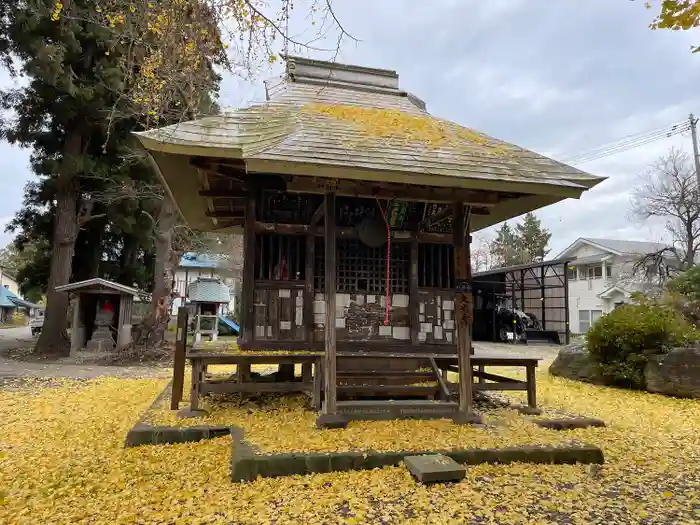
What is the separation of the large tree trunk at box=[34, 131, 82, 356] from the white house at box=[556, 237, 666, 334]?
23333mm

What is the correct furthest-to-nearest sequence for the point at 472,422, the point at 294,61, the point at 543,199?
the point at 294,61, the point at 543,199, the point at 472,422

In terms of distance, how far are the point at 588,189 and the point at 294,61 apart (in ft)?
17.9

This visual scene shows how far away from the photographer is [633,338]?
9.02 m

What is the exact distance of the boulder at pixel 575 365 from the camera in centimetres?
995

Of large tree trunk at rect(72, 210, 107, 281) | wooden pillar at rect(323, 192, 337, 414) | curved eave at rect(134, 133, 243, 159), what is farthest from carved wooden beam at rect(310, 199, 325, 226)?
large tree trunk at rect(72, 210, 107, 281)

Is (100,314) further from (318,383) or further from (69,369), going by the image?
(318,383)

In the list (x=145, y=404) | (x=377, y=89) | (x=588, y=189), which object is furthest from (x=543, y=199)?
(x=145, y=404)

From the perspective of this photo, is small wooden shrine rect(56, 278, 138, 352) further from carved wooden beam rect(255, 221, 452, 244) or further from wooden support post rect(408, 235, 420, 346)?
wooden support post rect(408, 235, 420, 346)

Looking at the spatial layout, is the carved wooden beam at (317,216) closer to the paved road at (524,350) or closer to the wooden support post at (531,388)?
the wooden support post at (531,388)

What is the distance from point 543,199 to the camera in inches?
228

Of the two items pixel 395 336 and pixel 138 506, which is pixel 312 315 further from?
pixel 138 506

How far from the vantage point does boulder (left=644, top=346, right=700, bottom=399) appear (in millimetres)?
8062

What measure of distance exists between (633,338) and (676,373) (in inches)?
37.1

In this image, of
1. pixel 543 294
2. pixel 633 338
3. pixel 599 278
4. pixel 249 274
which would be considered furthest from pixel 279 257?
pixel 599 278
